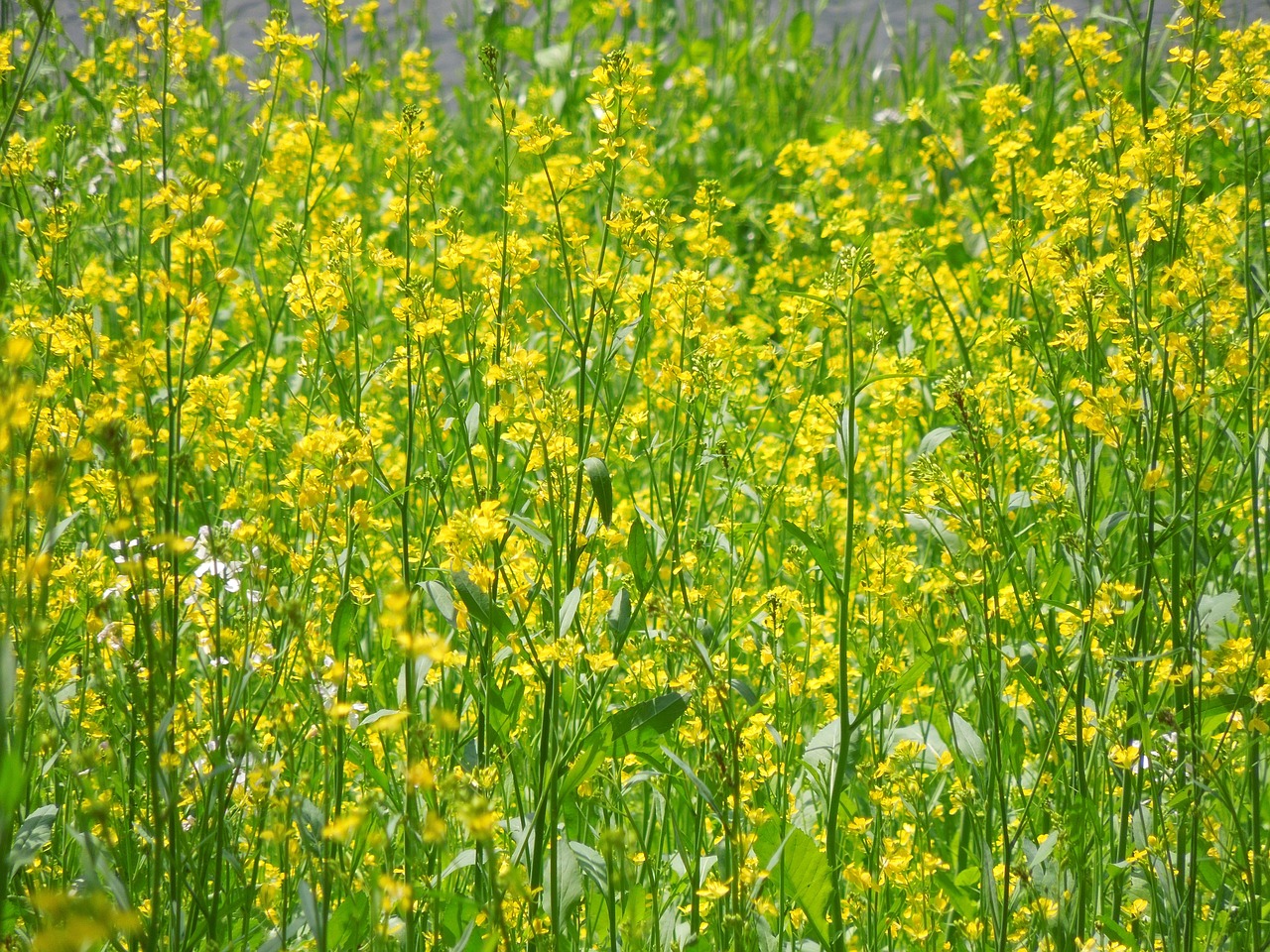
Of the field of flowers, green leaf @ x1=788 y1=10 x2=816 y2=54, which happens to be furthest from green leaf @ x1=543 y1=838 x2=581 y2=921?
green leaf @ x1=788 y1=10 x2=816 y2=54

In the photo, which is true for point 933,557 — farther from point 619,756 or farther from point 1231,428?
point 619,756

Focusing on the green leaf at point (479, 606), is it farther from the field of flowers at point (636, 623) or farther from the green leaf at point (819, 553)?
the green leaf at point (819, 553)

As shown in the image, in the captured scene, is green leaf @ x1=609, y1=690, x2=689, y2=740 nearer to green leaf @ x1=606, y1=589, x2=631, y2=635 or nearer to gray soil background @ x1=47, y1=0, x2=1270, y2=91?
green leaf @ x1=606, y1=589, x2=631, y2=635

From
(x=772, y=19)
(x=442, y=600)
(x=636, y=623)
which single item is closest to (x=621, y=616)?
(x=636, y=623)

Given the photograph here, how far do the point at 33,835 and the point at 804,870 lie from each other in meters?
1.00

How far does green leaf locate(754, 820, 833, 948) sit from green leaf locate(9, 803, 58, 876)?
0.90 meters

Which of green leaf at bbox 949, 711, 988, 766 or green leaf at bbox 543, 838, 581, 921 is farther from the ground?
green leaf at bbox 949, 711, 988, 766

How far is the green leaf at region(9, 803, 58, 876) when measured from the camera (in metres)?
1.42

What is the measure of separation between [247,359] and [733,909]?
2489 mm

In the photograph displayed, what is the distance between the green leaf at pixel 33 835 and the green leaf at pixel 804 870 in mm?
900

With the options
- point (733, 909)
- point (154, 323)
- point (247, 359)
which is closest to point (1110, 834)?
point (733, 909)

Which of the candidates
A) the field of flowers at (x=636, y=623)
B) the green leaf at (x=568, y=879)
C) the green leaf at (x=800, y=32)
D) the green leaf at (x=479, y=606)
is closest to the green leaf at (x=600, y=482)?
the field of flowers at (x=636, y=623)

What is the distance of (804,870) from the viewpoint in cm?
171

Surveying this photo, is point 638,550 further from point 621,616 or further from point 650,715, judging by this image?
point 650,715
